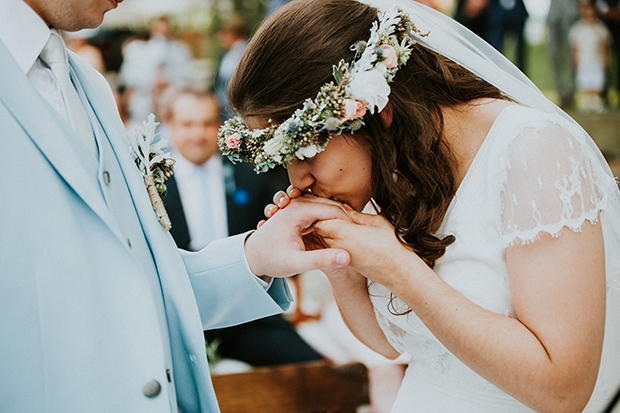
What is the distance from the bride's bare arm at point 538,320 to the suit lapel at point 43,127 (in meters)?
0.87

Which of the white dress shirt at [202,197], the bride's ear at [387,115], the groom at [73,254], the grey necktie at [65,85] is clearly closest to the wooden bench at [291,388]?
the white dress shirt at [202,197]

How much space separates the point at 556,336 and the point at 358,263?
559 millimetres

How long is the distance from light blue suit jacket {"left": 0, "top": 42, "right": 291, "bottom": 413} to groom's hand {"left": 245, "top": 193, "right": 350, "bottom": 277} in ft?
1.32

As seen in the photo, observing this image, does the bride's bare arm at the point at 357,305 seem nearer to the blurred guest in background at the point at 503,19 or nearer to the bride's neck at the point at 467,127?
the bride's neck at the point at 467,127

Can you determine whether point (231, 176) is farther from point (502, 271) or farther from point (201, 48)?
point (201, 48)

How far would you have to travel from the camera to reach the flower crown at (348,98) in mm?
1469

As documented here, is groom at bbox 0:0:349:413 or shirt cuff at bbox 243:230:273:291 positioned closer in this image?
groom at bbox 0:0:349:413

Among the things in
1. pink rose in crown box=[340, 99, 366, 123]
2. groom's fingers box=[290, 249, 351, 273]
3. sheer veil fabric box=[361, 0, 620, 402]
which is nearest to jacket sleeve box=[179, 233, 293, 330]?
groom's fingers box=[290, 249, 351, 273]

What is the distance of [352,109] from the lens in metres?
1.46

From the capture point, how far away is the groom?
1.18 m

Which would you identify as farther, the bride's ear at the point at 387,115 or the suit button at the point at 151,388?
the bride's ear at the point at 387,115

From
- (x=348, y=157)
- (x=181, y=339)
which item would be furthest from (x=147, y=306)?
(x=348, y=157)

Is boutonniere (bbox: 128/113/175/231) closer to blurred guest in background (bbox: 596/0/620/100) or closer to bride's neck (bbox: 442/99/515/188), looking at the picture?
bride's neck (bbox: 442/99/515/188)

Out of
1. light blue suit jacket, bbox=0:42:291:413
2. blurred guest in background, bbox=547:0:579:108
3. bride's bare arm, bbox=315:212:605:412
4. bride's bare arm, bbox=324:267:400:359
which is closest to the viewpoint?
light blue suit jacket, bbox=0:42:291:413
